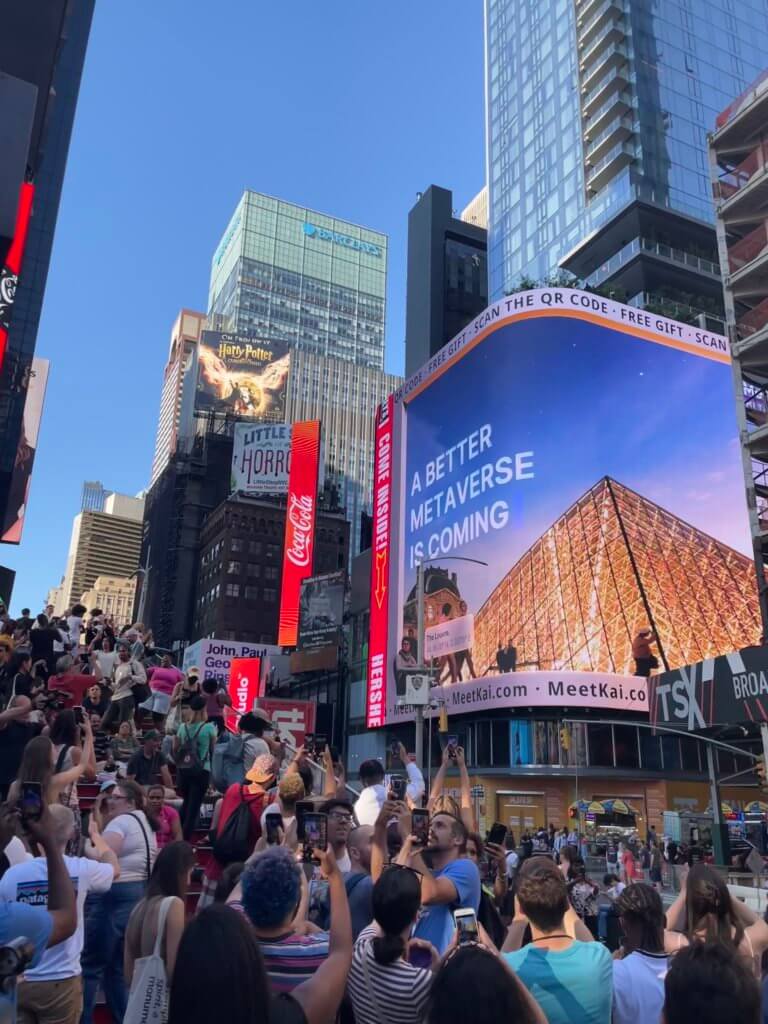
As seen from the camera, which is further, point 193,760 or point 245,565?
point 245,565

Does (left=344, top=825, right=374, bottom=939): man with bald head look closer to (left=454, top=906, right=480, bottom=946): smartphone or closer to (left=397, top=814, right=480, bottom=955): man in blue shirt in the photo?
(left=397, top=814, right=480, bottom=955): man in blue shirt

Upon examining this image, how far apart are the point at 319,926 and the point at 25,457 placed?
5212cm

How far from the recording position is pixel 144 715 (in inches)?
664

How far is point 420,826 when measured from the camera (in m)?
5.64

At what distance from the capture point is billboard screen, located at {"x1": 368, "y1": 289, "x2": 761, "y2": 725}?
43.3m

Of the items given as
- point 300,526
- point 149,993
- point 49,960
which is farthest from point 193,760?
point 300,526

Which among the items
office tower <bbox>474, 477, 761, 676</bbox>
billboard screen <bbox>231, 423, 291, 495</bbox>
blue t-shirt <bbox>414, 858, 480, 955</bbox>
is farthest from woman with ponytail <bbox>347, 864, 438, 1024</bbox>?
billboard screen <bbox>231, 423, 291, 495</bbox>

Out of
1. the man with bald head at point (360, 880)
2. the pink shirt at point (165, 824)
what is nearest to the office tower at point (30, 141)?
the pink shirt at point (165, 824)

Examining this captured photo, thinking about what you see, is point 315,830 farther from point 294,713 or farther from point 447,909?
point 294,713

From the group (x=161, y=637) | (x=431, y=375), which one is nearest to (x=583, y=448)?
A: (x=431, y=375)

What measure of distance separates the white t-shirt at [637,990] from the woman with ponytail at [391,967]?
37.8 inches

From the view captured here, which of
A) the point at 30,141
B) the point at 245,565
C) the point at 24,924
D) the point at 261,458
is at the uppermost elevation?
the point at 261,458

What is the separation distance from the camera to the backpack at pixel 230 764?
30.6 ft

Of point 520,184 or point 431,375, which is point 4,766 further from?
point 520,184
